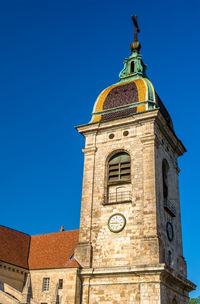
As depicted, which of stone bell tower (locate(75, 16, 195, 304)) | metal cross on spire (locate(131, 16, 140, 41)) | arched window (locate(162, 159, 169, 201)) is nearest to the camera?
stone bell tower (locate(75, 16, 195, 304))

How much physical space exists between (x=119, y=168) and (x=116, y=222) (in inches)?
176

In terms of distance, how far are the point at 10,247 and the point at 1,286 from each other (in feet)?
14.2

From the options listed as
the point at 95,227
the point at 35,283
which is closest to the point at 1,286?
the point at 35,283

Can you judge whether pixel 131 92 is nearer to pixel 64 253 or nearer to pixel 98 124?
pixel 98 124

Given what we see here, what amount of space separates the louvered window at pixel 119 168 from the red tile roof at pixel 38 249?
5.47m

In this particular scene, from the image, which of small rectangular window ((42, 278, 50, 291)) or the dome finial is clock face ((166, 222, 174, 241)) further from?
the dome finial

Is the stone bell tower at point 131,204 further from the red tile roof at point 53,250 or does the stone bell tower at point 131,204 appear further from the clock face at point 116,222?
the red tile roof at point 53,250

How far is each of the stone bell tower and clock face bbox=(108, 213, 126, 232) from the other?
74 mm

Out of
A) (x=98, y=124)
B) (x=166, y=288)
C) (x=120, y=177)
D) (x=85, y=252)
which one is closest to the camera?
(x=166, y=288)

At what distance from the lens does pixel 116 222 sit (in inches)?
1121

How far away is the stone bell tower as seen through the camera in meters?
26.0

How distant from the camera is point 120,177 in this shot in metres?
30.4

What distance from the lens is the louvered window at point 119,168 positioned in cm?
3025

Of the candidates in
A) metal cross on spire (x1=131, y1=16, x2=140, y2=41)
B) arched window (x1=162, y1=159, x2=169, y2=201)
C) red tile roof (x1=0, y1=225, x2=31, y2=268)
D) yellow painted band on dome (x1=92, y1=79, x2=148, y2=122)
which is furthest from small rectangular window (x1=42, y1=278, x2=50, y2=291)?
metal cross on spire (x1=131, y1=16, x2=140, y2=41)
